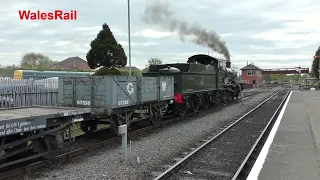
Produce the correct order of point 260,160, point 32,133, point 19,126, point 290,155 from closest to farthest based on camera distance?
1. point 19,126
2. point 32,133
3. point 260,160
4. point 290,155

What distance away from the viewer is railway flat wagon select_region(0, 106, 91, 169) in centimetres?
572

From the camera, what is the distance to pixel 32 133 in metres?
6.64

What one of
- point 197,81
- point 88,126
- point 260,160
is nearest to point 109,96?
point 88,126

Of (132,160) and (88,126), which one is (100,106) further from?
(132,160)

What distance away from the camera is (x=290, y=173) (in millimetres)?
6352

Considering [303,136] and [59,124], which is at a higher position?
[59,124]

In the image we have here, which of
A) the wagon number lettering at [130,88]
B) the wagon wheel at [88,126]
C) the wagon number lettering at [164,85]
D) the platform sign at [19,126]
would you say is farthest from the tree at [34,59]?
the platform sign at [19,126]

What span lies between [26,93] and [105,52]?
23573 millimetres

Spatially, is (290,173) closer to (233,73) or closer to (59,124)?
(59,124)

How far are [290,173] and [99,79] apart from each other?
531 cm

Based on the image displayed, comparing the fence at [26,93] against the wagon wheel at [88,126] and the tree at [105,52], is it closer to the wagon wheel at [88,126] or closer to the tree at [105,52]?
the wagon wheel at [88,126]

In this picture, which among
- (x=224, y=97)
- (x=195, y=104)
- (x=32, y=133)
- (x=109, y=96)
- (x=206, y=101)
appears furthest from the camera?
(x=224, y=97)

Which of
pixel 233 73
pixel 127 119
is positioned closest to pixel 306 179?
pixel 127 119

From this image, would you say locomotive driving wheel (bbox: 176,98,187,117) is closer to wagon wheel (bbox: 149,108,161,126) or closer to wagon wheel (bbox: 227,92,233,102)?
wagon wheel (bbox: 149,108,161,126)
